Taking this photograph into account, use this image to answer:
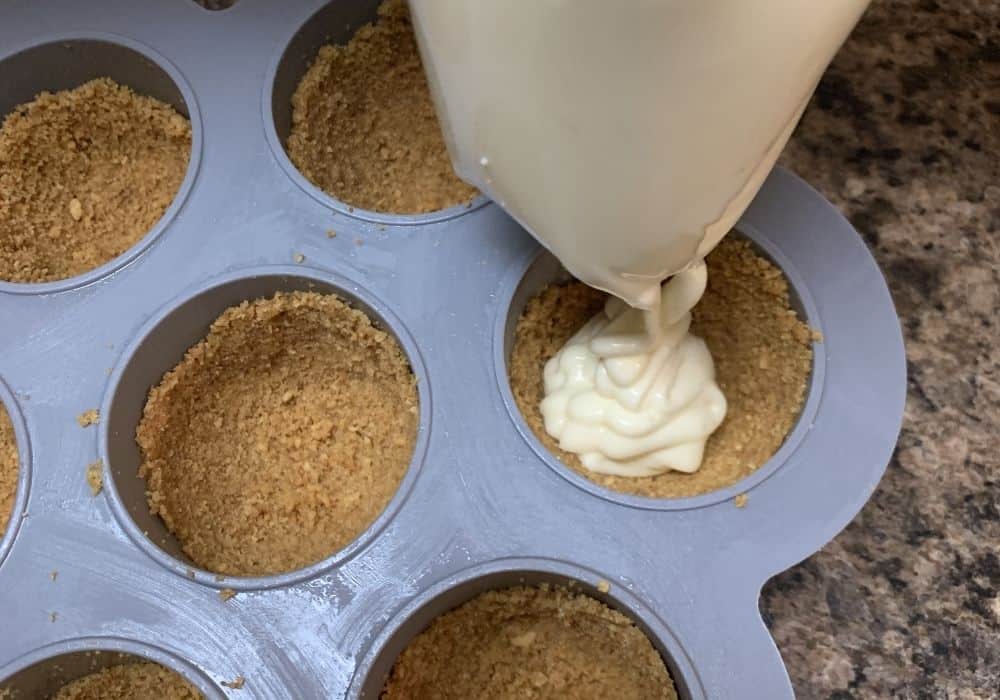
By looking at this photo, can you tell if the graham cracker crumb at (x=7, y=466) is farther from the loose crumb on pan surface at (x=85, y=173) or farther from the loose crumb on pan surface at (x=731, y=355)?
the loose crumb on pan surface at (x=731, y=355)

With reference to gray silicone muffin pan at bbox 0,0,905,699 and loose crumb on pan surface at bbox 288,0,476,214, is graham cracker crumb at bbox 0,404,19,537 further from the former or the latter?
loose crumb on pan surface at bbox 288,0,476,214

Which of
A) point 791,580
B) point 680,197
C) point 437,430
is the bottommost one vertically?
point 791,580

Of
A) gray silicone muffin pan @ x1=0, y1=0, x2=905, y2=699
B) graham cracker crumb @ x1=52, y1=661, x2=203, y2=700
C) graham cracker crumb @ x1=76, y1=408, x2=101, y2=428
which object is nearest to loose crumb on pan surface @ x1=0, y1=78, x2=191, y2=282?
gray silicone muffin pan @ x1=0, y1=0, x2=905, y2=699

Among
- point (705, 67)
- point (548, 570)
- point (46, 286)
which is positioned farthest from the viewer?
point (46, 286)

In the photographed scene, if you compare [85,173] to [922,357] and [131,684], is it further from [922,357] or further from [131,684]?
[922,357]

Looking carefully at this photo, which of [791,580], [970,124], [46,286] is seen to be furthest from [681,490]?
[46,286]

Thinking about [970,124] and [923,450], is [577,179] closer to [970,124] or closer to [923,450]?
[923,450]
